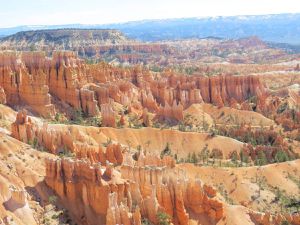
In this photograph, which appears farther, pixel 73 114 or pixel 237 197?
pixel 73 114

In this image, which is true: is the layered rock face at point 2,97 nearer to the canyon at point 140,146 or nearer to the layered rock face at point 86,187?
the canyon at point 140,146

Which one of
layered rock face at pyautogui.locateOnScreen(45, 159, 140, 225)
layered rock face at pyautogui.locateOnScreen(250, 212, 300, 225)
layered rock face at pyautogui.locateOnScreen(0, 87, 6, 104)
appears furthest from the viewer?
layered rock face at pyautogui.locateOnScreen(0, 87, 6, 104)

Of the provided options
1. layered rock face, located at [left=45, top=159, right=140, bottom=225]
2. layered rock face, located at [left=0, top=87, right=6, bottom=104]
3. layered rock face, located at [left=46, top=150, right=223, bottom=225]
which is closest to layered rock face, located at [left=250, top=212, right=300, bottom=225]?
layered rock face, located at [left=46, top=150, right=223, bottom=225]

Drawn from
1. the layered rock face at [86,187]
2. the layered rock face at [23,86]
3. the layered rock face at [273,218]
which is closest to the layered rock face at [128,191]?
the layered rock face at [86,187]

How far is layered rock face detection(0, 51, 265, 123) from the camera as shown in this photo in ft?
257

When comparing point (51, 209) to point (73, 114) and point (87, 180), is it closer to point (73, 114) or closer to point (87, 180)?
point (87, 180)

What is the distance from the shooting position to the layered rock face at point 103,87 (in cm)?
7838

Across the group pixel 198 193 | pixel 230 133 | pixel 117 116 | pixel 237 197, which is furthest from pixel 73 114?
pixel 198 193

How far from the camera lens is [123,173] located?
153ft

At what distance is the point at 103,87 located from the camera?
8988cm

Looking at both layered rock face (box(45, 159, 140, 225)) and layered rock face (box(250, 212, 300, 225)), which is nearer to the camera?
layered rock face (box(45, 159, 140, 225))

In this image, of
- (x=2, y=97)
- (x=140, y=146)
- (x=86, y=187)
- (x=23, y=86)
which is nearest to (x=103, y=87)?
(x=23, y=86)

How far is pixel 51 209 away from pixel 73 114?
129 feet

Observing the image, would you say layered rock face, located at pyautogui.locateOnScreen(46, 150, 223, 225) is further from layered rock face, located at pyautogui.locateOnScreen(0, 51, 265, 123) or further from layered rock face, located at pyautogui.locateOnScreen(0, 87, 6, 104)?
layered rock face, located at pyautogui.locateOnScreen(0, 51, 265, 123)
